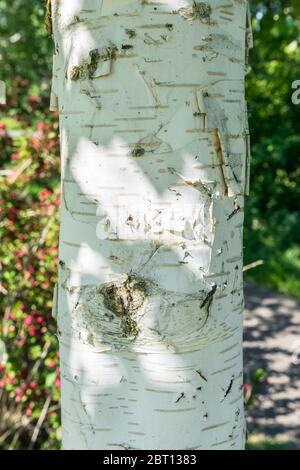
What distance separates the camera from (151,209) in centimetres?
115

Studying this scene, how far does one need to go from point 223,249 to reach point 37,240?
192 centimetres

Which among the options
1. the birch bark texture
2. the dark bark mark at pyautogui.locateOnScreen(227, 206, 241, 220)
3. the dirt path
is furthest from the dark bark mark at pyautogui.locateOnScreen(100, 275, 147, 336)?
the dirt path

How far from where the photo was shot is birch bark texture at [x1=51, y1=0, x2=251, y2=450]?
114cm

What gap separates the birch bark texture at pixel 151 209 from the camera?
1.14m

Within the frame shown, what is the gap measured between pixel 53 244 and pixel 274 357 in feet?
9.32

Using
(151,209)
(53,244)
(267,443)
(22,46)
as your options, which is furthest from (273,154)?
(151,209)

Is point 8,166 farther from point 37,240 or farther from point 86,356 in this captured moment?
point 86,356

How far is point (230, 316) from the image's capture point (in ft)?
4.12

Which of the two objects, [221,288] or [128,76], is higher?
[128,76]

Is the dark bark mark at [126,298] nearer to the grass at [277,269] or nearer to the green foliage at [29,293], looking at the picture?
the green foliage at [29,293]

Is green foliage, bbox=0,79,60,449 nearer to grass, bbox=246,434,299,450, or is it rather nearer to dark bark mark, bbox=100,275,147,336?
grass, bbox=246,434,299,450
